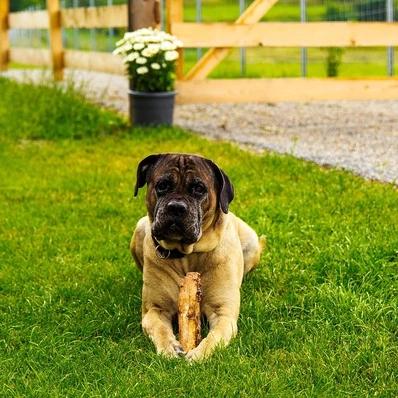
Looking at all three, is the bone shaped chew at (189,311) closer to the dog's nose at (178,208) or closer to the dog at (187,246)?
the dog at (187,246)

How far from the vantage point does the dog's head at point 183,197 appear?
12.4ft

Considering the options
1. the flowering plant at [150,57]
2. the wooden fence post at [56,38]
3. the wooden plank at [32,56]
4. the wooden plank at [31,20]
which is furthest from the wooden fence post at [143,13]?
the wooden plank at [32,56]

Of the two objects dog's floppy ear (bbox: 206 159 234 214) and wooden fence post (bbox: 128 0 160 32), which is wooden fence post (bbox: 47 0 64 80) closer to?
wooden fence post (bbox: 128 0 160 32)

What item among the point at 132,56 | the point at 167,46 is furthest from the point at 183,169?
the point at 132,56

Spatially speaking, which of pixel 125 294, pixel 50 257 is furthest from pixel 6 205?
pixel 125 294

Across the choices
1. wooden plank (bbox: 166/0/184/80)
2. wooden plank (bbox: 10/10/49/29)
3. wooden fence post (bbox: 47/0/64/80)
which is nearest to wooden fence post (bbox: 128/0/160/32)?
wooden plank (bbox: 166/0/184/80)

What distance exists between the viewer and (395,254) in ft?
15.7

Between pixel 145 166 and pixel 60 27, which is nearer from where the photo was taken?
pixel 145 166

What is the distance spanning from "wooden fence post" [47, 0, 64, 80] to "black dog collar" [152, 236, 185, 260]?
1024cm

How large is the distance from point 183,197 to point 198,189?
0.10 meters

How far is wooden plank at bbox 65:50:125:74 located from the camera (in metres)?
11.2

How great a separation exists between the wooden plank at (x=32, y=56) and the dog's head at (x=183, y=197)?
448 inches

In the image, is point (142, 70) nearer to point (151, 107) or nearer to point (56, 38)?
point (151, 107)

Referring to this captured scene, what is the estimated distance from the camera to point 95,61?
12.0 metres
